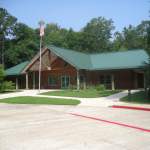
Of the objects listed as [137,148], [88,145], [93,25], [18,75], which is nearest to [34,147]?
[88,145]

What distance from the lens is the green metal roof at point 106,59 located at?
37.7 meters

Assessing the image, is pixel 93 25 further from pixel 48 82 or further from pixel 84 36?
pixel 48 82

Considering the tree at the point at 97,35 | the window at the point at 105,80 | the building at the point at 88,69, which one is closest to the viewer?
the building at the point at 88,69

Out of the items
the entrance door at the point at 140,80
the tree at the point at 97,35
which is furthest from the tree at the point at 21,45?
the entrance door at the point at 140,80

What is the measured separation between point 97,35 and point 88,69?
4646cm

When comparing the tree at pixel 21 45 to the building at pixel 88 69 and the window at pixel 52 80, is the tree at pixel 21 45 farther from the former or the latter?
the window at pixel 52 80

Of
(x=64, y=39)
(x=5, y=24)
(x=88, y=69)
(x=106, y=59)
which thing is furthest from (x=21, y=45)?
(x=88, y=69)

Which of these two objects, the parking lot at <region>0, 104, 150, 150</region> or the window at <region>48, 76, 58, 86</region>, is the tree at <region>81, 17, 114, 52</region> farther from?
the parking lot at <region>0, 104, 150, 150</region>

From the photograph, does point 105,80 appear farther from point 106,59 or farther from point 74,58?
point 74,58

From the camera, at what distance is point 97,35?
84250mm

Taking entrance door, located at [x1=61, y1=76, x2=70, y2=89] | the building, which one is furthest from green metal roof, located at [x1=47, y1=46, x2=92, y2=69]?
entrance door, located at [x1=61, y1=76, x2=70, y2=89]

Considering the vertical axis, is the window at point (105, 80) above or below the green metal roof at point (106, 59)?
below

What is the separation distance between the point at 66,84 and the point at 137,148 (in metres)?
33.2

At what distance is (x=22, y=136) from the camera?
9883mm
